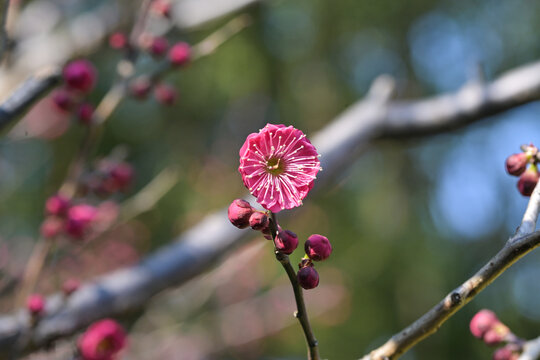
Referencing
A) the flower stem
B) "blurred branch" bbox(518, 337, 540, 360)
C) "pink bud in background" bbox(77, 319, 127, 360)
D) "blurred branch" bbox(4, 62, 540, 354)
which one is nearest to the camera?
the flower stem

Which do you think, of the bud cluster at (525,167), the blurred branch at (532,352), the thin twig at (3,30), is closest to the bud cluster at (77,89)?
the thin twig at (3,30)

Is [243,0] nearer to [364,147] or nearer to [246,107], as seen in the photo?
[364,147]

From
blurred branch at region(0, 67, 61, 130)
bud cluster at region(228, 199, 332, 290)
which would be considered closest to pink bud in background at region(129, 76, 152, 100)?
blurred branch at region(0, 67, 61, 130)

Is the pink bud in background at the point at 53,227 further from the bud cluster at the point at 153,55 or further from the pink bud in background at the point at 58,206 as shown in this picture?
the bud cluster at the point at 153,55

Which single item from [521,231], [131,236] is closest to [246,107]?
[131,236]

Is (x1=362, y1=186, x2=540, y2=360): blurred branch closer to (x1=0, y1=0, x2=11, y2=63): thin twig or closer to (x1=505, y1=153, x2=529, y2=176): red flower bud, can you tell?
(x1=505, y1=153, x2=529, y2=176): red flower bud

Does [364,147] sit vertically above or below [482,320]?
above
